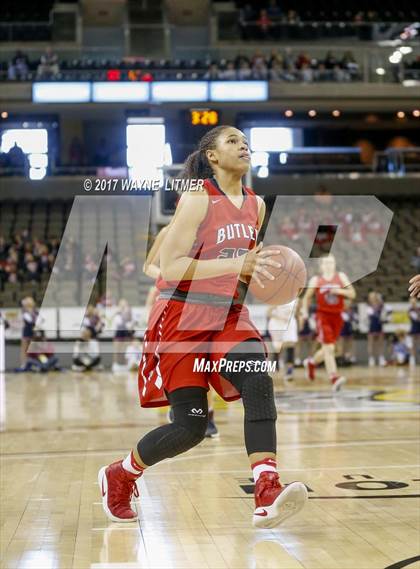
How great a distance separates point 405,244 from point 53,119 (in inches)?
476

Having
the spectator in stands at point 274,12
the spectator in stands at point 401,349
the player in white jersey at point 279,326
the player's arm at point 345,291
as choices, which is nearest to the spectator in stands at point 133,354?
the player in white jersey at point 279,326

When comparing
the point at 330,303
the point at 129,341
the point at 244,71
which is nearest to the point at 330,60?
the point at 244,71

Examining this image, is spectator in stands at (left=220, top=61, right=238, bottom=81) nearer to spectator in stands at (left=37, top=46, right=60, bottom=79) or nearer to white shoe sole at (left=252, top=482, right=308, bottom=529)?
spectator in stands at (left=37, top=46, right=60, bottom=79)

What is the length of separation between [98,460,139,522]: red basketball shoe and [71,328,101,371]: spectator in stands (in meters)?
16.0

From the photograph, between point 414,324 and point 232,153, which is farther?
point 414,324

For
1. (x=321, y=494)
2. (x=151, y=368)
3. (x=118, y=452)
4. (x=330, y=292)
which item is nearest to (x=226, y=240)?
(x=151, y=368)

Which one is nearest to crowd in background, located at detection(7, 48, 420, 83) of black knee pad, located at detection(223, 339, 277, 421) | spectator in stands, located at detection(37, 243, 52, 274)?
spectator in stands, located at detection(37, 243, 52, 274)

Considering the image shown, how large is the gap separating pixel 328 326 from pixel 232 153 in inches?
387

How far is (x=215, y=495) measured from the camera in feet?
20.3

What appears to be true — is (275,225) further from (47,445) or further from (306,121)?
(47,445)

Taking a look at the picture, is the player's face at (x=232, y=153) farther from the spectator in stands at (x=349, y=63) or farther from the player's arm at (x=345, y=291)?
the spectator in stands at (x=349, y=63)

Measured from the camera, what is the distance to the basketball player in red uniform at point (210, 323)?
4793 mm

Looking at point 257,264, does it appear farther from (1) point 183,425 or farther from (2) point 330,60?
(2) point 330,60

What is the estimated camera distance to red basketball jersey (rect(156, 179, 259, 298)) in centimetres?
492
